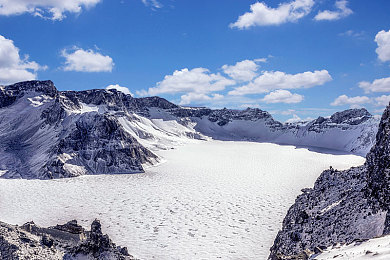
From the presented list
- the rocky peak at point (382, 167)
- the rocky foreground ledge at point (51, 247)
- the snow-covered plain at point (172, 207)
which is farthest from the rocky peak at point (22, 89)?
the rocky peak at point (382, 167)

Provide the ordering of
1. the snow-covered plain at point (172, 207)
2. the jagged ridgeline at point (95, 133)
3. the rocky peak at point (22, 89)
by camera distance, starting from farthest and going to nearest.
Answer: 1. the rocky peak at point (22, 89)
2. the jagged ridgeline at point (95, 133)
3. the snow-covered plain at point (172, 207)

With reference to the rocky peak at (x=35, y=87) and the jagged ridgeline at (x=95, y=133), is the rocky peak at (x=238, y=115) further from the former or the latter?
the rocky peak at (x=35, y=87)

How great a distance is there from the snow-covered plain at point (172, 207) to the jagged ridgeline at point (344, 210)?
6.04 meters

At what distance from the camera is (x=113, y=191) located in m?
40.6

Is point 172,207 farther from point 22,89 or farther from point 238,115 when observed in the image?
point 238,115

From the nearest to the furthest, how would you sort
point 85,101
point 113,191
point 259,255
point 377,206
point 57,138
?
point 377,206 → point 259,255 → point 113,191 → point 57,138 → point 85,101

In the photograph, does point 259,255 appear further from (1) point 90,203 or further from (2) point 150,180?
(2) point 150,180

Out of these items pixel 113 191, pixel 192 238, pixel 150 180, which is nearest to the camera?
pixel 192 238

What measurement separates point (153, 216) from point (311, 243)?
63.7ft

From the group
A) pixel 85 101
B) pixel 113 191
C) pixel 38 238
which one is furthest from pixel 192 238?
pixel 85 101

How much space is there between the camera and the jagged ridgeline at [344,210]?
13587 millimetres

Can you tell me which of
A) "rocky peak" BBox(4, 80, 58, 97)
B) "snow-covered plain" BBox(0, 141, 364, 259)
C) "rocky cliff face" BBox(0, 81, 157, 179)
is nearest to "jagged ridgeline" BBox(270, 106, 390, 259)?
"snow-covered plain" BBox(0, 141, 364, 259)

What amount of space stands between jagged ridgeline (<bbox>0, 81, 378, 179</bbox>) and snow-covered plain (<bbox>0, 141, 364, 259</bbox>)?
15.9 ft

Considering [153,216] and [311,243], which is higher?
[311,243]
